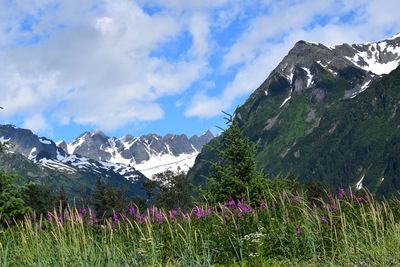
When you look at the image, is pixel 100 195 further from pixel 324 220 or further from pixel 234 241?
pixel 324 220

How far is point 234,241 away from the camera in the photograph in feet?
32.6

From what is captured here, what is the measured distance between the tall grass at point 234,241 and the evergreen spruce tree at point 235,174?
30.4 ft

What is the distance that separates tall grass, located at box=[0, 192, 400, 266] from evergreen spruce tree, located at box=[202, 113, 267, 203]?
926cm

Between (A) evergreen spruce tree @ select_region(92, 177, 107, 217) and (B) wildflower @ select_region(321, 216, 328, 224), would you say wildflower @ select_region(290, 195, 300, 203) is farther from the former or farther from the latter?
(A) evergreen spruce tree @ select_region(92, 177, 107, 217)

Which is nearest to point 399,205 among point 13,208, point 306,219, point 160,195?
point 306,219

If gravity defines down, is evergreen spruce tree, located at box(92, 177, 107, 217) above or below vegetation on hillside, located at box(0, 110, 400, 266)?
above

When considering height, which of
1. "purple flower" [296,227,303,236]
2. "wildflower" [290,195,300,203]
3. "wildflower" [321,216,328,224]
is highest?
"wildflower" [290,195,300,203]

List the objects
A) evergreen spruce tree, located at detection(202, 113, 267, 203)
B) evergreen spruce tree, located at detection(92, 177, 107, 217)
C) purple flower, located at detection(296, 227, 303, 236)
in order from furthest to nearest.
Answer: evergreen spruce tree, located at detection(92, 177, 107, 217) → evergreen spruce tree, located at detection(202, 113, 267, 203) → purple flower, located at detection(296, 227, 303, 236)

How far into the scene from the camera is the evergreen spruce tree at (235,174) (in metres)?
21.4

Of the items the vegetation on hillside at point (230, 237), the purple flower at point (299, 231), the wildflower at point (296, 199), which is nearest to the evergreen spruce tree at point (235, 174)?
the vegetation on hillside at point (230, 237)

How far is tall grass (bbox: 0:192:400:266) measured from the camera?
7.59 metres

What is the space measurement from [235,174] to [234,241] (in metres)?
12.1

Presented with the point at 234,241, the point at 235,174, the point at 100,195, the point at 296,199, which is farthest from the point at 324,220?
the point at 100,195

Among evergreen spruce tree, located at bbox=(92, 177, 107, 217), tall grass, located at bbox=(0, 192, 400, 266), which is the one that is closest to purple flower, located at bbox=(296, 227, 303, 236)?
tall grass, located at bbox=(0, 192, 400, 266)
